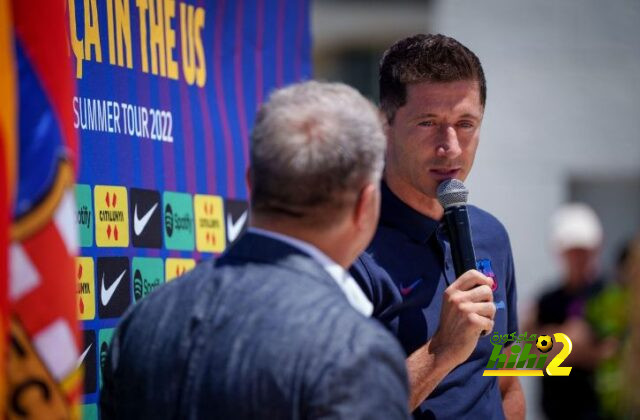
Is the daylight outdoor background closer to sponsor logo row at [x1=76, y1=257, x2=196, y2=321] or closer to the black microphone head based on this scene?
sponsor logo row at [x1=76, y1=257, x2=196, y2=321]

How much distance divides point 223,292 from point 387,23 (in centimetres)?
1287

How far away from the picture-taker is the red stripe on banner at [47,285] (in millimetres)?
2186

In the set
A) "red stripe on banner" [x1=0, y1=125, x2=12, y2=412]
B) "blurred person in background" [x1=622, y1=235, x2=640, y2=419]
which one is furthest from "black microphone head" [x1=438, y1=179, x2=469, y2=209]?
"blurred person in background" [x1=622, y1=235, x2=640, y2=419]

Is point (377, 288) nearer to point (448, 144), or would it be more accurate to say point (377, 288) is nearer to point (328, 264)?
point (448, 144)

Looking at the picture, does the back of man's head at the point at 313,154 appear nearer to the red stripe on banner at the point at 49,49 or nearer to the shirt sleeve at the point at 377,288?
the red stripe on banner at the point at 49,49

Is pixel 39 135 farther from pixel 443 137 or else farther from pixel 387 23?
pixel 387 23

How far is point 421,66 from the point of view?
11.0 feet

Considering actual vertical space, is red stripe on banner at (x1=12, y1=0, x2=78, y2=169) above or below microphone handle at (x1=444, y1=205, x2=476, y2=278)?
above

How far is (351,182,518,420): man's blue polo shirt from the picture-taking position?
10.4 ft

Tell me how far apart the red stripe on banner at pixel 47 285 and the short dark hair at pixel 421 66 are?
1391 mm

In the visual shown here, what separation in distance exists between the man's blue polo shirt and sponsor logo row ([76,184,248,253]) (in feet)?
2.67

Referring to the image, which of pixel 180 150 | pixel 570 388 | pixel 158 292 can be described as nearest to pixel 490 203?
pixel 570 388

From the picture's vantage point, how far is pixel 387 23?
14.9 meters

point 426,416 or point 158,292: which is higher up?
point 158,292
